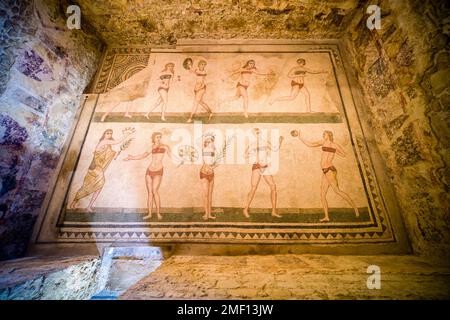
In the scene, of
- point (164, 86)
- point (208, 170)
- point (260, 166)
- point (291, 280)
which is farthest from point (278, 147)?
point (164, 86)

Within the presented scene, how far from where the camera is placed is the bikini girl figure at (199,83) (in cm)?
313

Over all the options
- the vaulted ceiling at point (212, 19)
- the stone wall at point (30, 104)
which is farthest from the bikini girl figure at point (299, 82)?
the stone wall at point (30, 104)

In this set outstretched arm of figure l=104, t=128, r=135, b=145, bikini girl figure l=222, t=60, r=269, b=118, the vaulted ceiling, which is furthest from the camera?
bikini girl figure l=222, t=60, r=269, b=118

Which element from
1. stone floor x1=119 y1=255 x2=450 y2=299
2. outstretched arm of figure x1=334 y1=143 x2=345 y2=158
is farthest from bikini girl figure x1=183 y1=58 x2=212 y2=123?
stone floor x1=119 y1=255 x2=450 y2=299

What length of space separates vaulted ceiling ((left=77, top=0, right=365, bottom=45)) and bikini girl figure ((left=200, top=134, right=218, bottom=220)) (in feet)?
6.37

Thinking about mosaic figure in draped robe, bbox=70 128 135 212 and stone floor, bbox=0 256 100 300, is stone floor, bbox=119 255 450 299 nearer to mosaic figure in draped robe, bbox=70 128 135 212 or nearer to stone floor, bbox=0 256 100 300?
stone floor, bbox=0 256 100 300

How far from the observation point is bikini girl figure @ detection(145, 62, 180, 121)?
315 cm

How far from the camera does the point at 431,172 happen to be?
2055 millimetres

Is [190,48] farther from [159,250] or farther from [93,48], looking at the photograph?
[159,250]

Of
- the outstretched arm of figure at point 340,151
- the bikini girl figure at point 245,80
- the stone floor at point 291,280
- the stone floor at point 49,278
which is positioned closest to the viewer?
the stone floor at point 291,280

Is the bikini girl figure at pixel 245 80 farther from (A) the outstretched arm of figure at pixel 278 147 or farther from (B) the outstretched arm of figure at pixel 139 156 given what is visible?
(B) the outstretched arm of figure at pixel 139 156

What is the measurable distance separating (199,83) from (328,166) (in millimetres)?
2249

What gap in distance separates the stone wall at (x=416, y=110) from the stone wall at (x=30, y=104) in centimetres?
411

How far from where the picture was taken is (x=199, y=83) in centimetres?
332
